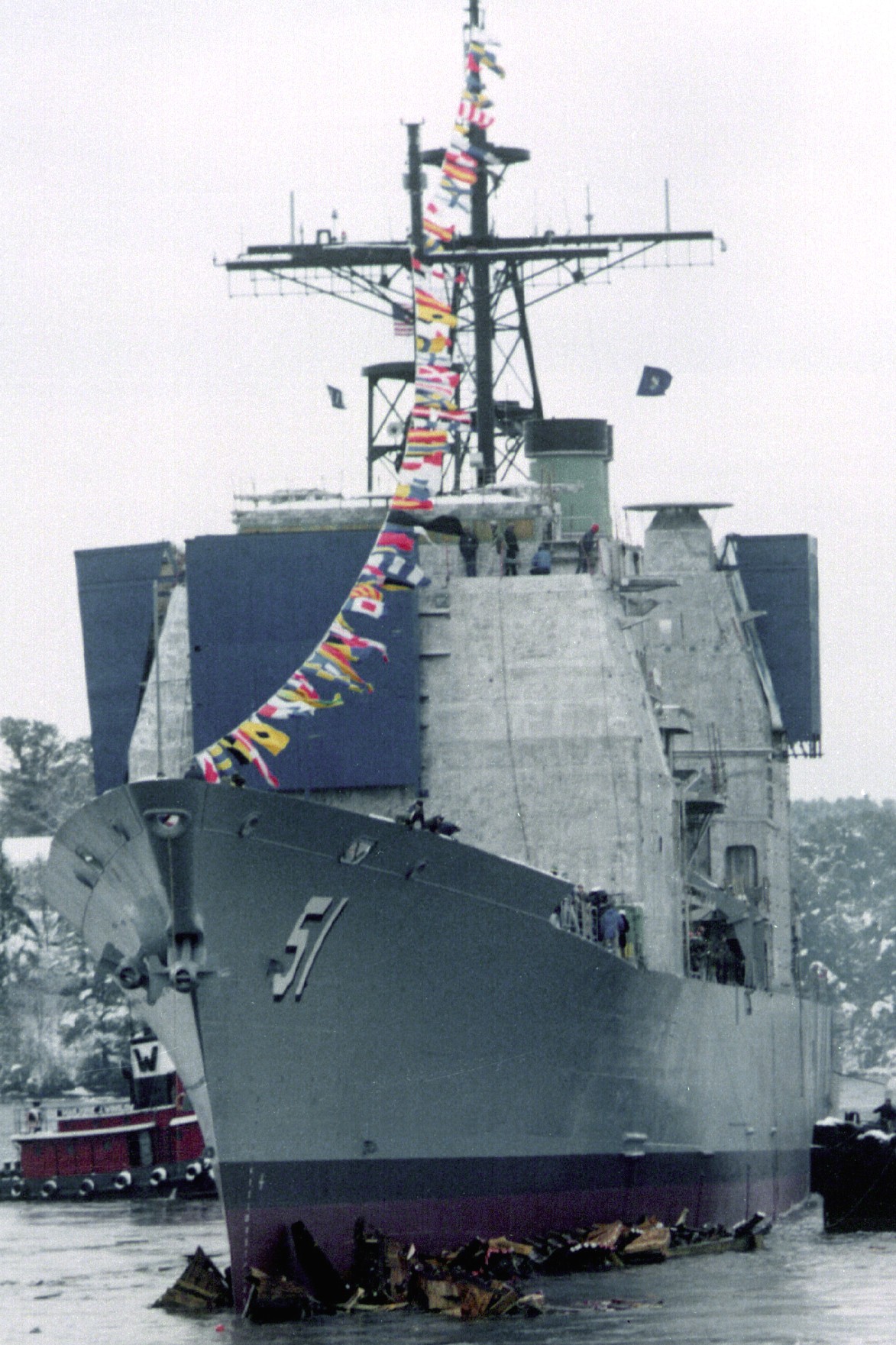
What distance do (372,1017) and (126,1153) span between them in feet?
88.3

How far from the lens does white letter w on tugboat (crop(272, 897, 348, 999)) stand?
24312 mm

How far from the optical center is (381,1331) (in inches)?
898

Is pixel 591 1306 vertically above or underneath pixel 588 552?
underneath

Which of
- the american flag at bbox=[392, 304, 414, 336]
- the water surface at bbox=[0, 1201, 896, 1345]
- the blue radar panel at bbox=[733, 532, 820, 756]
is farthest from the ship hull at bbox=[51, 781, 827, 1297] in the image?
the blue radar panel at bbox=[733, 532, 820, 756]

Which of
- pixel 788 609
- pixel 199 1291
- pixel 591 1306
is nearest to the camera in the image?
pixel 591 1306

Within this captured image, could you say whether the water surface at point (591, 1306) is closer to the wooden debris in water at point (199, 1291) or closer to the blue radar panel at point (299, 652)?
the wooden debris in water at point (199, 1291)

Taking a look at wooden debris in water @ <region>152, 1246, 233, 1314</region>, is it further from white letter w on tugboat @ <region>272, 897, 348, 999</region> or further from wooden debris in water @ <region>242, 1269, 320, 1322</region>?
white letter w on tugboat @ <region>272, 897, 348, 999</region>

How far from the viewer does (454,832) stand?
26359 mm

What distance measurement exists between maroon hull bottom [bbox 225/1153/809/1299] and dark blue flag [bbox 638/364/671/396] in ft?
36.5

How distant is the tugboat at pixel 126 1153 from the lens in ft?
164

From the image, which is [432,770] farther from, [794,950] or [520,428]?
[794,950]

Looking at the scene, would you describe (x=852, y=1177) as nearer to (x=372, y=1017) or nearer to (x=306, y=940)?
(x=372, y=1017)

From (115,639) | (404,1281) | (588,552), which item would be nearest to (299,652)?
(588,552)

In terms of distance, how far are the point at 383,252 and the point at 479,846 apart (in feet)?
31.3
